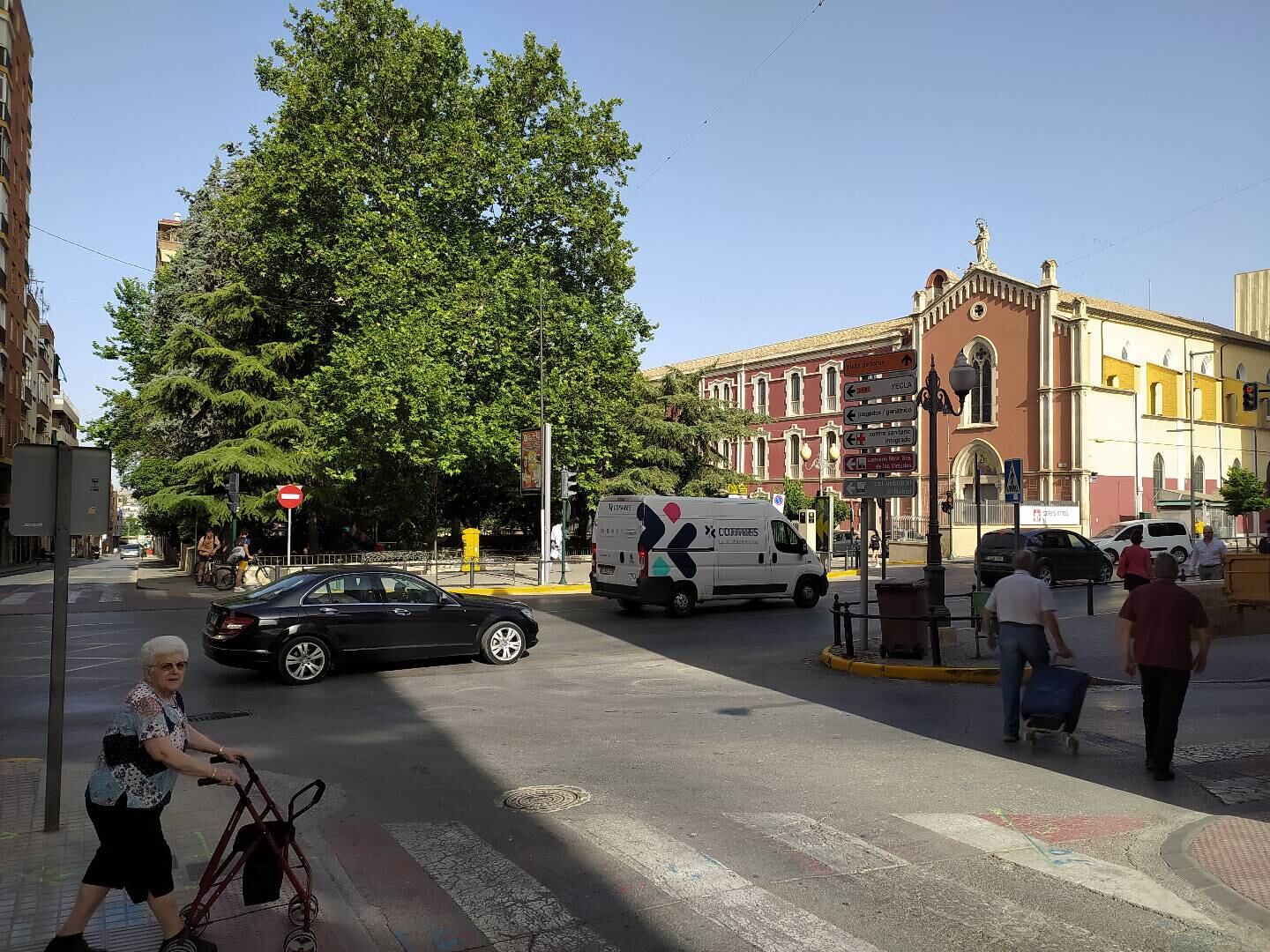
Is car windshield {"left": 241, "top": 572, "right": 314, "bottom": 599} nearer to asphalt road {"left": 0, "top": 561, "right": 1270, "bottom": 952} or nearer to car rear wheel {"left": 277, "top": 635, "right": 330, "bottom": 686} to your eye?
car rear wheel {"left": 277, "top": 635, "right": 330, "bottom": 686}

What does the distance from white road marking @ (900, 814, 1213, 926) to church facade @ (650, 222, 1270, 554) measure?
4142 cm

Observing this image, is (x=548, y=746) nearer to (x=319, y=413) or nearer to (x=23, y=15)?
(x=319, y=413)

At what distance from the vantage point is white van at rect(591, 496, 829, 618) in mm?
19312

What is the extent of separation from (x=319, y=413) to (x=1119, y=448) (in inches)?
1624

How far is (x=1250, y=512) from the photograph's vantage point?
56.0 metres

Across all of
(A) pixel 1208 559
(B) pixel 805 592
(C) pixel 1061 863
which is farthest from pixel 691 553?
(C) pixel 1061 863

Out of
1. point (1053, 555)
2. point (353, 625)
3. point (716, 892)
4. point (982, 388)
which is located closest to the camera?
point (716, 892)

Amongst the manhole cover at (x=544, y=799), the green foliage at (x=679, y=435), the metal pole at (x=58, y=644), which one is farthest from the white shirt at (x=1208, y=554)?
the green foliage at (x=679, y=435)

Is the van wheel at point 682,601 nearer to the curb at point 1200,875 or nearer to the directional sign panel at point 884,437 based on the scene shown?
the directional sign panel at point 884,437

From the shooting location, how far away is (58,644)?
6.01 m

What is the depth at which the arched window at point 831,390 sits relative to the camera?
2554 inches

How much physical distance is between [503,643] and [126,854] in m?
9.69

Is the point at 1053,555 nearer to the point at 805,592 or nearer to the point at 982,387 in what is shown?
the point at 805,592

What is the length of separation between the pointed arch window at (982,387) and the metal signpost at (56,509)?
175ft
